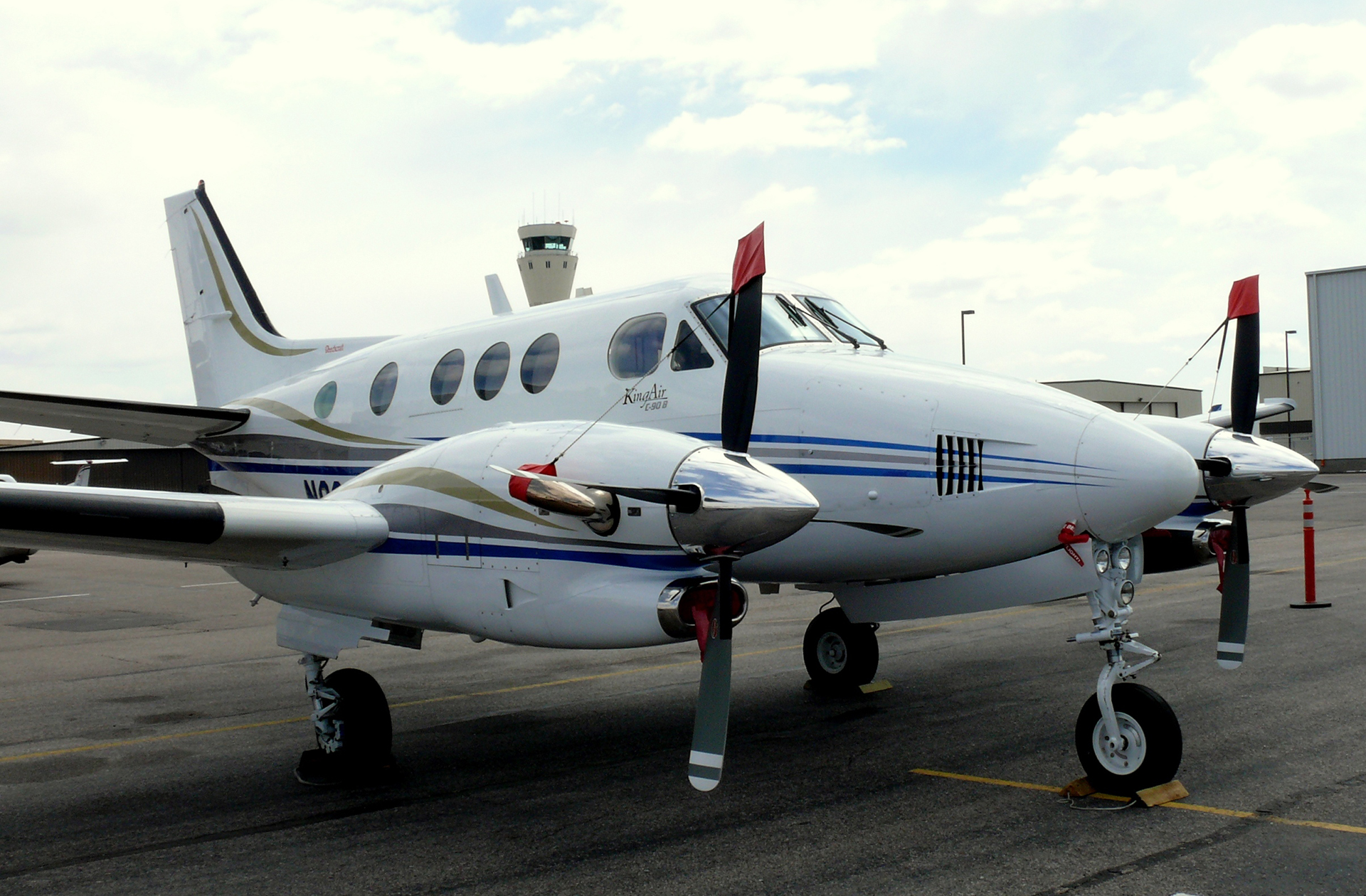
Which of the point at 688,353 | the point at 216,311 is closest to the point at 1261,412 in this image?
the point at 688,353

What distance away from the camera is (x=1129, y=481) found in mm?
5793

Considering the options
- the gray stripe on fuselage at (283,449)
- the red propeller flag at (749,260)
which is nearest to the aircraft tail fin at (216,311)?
the gray stripe on fuselage at (283,449)

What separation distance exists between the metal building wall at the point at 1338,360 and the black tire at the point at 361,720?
4146cm

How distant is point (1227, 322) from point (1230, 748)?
2.89m

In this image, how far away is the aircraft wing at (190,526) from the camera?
216 inches

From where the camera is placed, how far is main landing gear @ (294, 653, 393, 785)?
7074 mm

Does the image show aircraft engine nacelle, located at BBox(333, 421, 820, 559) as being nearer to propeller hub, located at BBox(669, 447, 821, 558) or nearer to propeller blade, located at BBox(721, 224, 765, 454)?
propeller hub, located at BBox(669, 447, 821, 558)

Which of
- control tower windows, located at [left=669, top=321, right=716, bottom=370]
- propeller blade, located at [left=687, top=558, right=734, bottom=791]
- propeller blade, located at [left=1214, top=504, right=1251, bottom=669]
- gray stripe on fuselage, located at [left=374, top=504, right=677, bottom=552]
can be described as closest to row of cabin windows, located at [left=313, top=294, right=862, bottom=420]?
control tower windows, located at [left=669, top=321, right=716, bottom=370]

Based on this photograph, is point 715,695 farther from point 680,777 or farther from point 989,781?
point 989,781

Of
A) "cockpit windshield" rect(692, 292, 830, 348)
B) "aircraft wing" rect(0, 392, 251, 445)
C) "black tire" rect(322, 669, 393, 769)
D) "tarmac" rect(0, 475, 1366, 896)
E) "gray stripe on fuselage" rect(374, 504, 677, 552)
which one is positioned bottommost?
"tarmac" rect(0, 475, 1366, 896)

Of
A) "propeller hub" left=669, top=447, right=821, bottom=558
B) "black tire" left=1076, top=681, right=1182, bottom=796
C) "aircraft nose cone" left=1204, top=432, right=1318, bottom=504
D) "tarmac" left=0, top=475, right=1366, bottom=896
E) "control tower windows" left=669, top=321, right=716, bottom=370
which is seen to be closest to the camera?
"tarmac" left=0, top=475, right=1366, bottom=896

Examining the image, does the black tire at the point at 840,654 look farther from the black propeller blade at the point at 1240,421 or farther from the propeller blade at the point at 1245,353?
the propeller blade at the point at 1245,353

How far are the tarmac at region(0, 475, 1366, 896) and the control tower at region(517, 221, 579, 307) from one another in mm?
48650

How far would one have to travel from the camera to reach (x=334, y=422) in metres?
9.57
